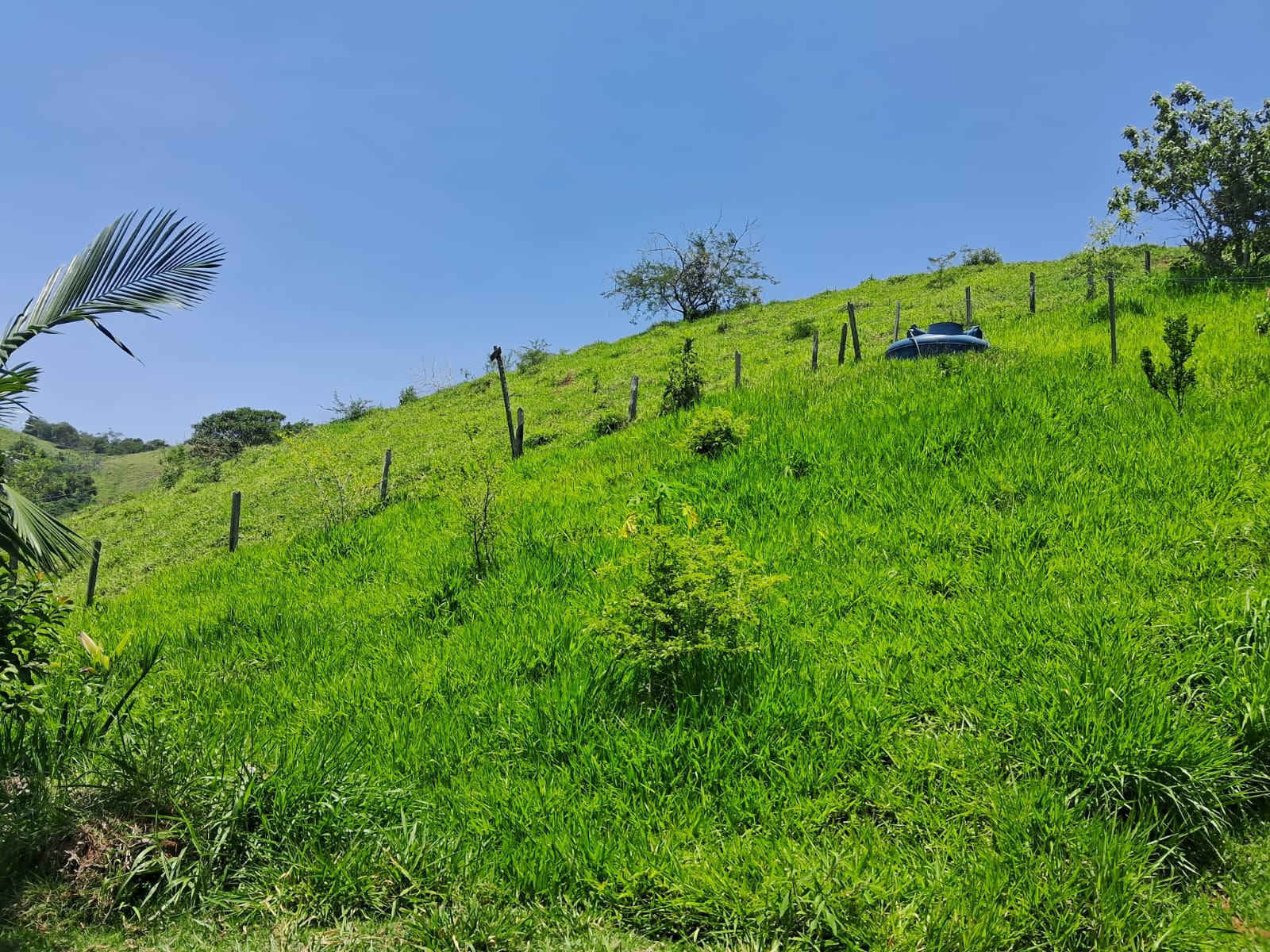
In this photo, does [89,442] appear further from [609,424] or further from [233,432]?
[609,424]

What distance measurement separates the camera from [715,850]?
3150 mm

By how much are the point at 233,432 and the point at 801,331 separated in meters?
38.0

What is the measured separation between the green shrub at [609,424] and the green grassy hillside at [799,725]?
6.47 meters

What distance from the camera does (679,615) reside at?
4.43 metres

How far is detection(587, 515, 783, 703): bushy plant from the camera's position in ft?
14.3

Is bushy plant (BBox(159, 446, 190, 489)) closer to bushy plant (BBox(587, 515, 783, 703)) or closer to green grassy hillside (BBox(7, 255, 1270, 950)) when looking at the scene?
green grassy hillside (BBox(7, 255, 1270, 950))

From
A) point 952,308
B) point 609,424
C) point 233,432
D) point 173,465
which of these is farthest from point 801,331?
point 233,432

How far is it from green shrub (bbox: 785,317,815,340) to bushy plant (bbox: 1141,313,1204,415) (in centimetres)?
1574

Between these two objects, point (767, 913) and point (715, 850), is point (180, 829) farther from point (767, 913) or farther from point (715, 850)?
point (767, 913)

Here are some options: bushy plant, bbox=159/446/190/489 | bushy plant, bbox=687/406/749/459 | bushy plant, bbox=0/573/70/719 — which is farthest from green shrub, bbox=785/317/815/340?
bushy plant, bbox=159/446/190/489

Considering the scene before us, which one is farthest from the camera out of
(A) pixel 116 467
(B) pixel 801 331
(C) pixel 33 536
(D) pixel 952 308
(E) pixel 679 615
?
(A) pixel 116 467

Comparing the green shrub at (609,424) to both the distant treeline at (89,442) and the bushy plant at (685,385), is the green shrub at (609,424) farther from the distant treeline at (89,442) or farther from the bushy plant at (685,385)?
the distant treeline at (89,442)

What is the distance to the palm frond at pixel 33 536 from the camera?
3.21 m

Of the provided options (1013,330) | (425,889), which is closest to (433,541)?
(425,889)
